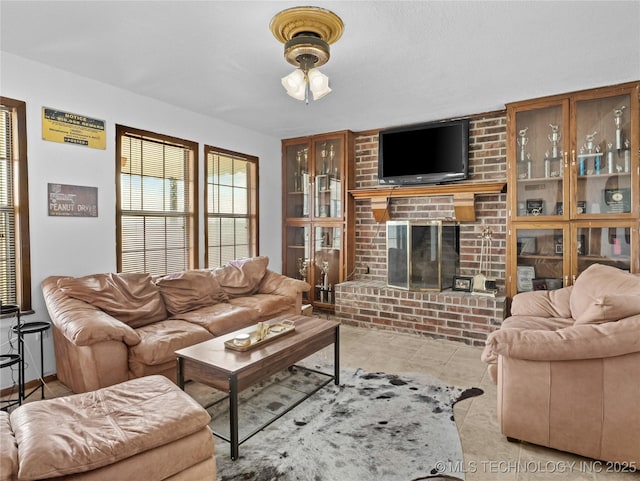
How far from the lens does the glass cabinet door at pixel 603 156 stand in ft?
11.0

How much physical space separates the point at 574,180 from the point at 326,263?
295 centimetres

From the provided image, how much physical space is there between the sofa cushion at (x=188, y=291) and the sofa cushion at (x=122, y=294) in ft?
0.25

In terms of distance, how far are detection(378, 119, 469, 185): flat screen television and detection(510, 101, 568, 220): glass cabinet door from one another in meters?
0.56

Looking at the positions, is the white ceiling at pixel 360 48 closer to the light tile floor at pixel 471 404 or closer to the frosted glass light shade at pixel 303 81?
the frosted glass light shade at pixel 303 81

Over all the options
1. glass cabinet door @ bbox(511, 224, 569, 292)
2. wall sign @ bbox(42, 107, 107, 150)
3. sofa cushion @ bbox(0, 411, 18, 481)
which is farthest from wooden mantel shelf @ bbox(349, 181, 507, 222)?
sofa cushion @ bbox(0, 411, 18, 481)

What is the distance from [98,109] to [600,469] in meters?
4.31

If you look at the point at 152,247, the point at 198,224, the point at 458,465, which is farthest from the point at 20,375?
the point at 458,465

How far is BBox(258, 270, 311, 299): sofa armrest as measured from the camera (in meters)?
4.08

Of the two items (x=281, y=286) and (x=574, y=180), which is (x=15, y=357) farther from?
(x=574, y=180)

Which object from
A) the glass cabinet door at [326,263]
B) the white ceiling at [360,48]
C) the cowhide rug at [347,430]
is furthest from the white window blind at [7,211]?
the glass cabinet door at [326,263]

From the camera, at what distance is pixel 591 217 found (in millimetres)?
3461

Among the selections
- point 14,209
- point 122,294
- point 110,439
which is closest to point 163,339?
point 122,294

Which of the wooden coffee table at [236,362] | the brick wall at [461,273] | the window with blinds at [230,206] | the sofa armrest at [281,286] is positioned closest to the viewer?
the wooden coffee table at [236,362]

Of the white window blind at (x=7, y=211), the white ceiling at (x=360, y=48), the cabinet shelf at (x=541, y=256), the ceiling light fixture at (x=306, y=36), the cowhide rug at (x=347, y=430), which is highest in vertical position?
A: the white ceiling at (x=360, y=48)
